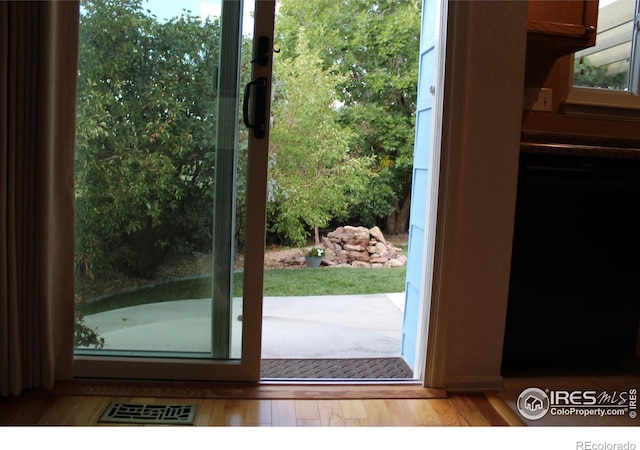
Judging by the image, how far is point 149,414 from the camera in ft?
5.42

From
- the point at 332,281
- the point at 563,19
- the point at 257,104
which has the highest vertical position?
the point at 563,19

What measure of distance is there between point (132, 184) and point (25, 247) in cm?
39

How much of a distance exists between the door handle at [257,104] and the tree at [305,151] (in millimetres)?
3849

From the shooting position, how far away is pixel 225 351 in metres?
1.94

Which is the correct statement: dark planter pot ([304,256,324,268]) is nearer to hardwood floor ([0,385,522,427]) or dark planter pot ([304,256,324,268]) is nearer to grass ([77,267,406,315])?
grass ([77,267,406,315])

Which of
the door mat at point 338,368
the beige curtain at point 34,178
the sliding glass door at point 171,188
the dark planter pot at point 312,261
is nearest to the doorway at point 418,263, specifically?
the door mat at point 338,368

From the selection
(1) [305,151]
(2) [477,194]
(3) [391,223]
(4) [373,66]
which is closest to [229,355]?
(2) [477,194]

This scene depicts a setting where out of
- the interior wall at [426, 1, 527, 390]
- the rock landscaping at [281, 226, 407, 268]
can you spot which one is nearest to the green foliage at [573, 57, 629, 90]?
the interior wall at [426, 1, 527, 390]

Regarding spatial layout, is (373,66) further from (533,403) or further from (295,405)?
(295,405)

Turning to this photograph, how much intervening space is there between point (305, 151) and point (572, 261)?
397 cm

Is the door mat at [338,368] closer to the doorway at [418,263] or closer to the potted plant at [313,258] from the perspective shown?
the doorway at [418,263]

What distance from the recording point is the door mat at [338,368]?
2.29 metres
